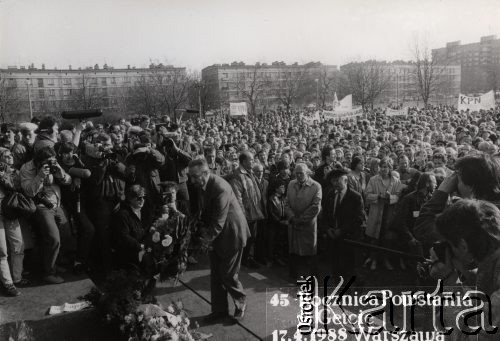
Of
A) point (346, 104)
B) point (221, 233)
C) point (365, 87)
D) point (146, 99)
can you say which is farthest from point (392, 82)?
point (221, 233)

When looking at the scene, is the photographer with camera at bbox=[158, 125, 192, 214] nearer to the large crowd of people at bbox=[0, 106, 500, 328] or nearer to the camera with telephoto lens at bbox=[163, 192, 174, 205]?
the large crowd of people at bbox=[0, 106, 500, 328]

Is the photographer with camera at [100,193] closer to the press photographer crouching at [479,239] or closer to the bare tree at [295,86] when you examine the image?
the press photographer crouching at [479,239]

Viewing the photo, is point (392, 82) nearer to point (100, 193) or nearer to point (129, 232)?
point (100, 193)

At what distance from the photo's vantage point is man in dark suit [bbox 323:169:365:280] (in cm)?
640

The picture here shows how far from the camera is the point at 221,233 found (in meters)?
4.89

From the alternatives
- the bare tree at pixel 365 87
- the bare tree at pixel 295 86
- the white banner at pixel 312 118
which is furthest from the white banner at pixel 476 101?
the bare tree at pixel 295 86

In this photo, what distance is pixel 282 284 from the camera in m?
6.27

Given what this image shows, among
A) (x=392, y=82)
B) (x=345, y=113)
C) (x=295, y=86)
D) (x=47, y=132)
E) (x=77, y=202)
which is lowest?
(x=77, y=202)

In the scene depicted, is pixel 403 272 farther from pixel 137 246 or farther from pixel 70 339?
pixel 70 339

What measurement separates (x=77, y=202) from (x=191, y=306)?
2.49m

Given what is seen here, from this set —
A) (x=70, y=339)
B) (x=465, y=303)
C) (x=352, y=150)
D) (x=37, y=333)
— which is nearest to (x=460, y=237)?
(x=465, y=303)

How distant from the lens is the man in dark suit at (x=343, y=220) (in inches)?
252

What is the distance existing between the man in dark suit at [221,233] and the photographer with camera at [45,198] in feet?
6.83

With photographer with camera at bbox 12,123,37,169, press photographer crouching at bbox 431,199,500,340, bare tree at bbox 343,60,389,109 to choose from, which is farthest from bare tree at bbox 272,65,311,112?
press photographer crouching at bbox 431,199,500,340
